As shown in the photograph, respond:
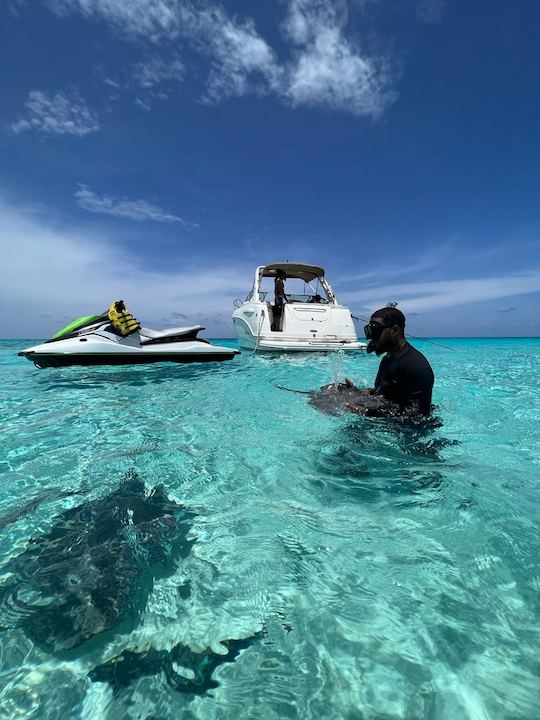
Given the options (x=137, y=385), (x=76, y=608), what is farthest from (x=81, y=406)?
(x=76, y=608)

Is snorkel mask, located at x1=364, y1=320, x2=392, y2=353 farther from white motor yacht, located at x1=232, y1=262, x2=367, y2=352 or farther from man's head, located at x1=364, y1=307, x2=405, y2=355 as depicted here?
white motor yacht, located at x1=232, y1=262, x2=367, y2=352

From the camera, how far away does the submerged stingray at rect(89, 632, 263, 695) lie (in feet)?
4.45

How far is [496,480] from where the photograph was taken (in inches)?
123

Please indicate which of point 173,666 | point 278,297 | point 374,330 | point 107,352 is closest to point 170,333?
point 107,352

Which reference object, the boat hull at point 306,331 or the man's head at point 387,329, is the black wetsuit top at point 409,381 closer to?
the man's head at point 387,329

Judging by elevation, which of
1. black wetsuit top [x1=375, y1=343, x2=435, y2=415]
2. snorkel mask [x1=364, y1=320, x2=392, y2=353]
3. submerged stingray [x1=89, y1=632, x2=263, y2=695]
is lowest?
submerged stingray [x1=89, y1=632, x2=263, y2=695]

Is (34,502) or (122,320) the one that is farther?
(122,320)

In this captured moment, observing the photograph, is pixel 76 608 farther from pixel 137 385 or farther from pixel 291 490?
pixel 137 385

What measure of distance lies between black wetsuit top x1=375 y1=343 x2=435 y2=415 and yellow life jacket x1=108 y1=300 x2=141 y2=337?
843 centimetres

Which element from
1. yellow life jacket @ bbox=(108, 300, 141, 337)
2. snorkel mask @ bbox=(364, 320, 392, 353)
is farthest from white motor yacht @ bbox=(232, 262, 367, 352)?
snorkel mask @ bbox=(364, 320, 392, 353)

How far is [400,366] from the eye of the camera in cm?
380

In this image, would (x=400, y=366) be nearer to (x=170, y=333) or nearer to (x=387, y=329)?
(x=387, y=329)

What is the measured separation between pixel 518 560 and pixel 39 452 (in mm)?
4185

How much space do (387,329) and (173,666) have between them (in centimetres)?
329
